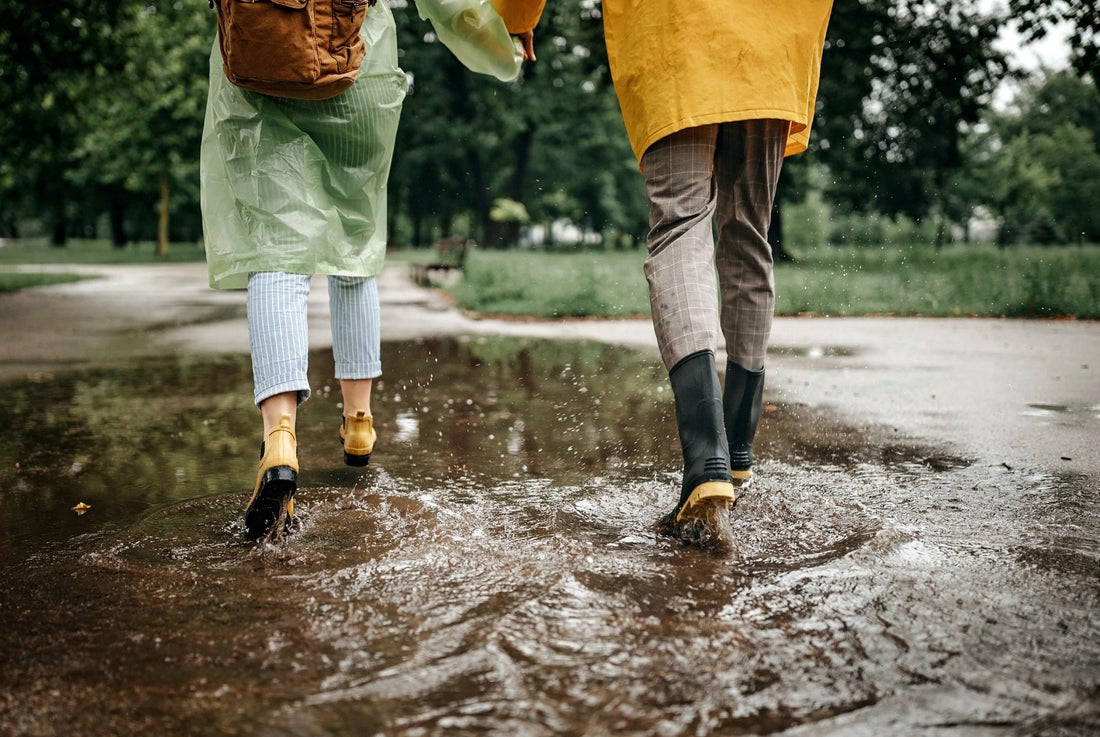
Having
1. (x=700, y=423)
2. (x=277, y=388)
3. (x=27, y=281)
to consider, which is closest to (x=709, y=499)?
(x=700, y=423)

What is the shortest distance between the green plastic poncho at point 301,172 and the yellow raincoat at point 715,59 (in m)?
0.71

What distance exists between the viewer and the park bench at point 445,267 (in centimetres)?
1709

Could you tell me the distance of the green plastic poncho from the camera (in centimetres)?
254

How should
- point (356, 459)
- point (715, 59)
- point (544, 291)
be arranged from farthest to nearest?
point (544, 291), point (356, 459), point (715, 59)

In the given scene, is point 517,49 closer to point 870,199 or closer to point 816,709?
point 816,709

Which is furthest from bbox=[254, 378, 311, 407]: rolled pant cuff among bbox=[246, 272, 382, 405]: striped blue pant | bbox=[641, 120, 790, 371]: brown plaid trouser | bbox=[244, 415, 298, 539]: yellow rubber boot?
bbox=[641, 120, 790, 371]: brown plaid trouser

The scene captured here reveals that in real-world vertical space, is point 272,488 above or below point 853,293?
below

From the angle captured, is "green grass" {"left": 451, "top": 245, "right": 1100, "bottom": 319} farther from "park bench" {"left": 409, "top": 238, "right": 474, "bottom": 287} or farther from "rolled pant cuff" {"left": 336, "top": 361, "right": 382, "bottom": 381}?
"rolled pant cuff" {"left": 336, "top": 361, "right": 382, "bottom": 381}

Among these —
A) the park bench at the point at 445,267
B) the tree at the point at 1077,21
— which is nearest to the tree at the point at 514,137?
the park bench at the point at 445,267

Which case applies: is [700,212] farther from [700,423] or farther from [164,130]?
[164,130]

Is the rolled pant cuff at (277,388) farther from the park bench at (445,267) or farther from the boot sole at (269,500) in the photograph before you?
the park bench at (445,267)

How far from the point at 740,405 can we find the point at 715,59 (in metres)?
1.00

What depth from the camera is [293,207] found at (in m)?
2.56

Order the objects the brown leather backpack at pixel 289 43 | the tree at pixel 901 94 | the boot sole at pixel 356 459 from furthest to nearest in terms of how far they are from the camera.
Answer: the tree at pixel 901 94 < the boot sole at pixel 356 459 < the brown leather backpack at pixel 289 43
